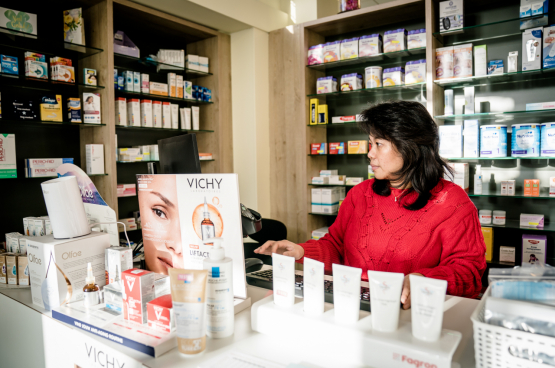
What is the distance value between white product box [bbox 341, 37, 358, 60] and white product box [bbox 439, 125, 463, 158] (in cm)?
107

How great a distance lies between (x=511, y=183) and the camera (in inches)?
117

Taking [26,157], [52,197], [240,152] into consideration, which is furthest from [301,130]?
[52,197]

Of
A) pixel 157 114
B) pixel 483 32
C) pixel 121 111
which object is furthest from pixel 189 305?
pixel 483 32

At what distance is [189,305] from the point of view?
0.91 metres

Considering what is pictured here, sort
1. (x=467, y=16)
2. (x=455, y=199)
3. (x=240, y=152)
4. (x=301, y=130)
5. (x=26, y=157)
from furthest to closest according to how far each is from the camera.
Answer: (x=240, y=152) < (x=301, y=130) < (x=467, y=16) < (x=26, y=157) < (x=455, y=199)

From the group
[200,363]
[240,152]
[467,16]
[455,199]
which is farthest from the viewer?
[240,152]

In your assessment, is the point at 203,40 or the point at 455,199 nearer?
the point at 455,199

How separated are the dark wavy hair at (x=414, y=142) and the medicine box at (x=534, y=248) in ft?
5.60

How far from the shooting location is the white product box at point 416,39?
3201 millimetres

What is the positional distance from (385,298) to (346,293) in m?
0.10

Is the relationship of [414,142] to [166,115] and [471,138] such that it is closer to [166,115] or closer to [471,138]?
[471,138]

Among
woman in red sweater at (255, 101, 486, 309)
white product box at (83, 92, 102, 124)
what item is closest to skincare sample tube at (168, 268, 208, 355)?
woman in red sweater at (255, 101, 486, 309)

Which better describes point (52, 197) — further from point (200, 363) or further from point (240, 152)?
point (240, 152)

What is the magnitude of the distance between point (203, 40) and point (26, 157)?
2.12 metres
